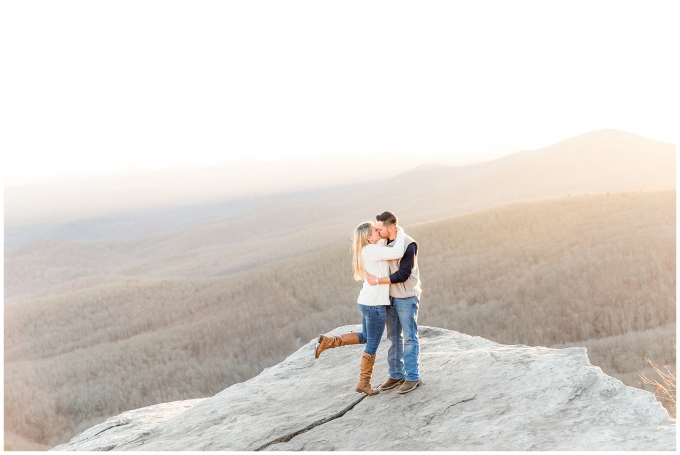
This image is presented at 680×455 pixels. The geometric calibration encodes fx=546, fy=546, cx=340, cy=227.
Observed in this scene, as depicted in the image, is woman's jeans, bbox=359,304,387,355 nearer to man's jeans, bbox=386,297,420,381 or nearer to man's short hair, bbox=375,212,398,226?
man's jeans, bbox=386,297,420,381

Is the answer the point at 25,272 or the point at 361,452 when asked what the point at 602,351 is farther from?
the point at 25,272

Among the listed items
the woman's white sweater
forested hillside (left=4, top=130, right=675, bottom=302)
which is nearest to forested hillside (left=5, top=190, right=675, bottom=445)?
the woman's white sweater

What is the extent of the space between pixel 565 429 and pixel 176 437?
15.5 ft

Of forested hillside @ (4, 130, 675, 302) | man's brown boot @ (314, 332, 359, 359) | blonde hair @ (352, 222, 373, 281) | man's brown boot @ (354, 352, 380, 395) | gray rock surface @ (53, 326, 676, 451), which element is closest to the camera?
gray rock surface @ (53, 326, 676, 451)

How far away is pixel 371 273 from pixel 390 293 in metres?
0.36

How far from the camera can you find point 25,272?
2788 inches

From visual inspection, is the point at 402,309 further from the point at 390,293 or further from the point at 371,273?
the point at 371,273

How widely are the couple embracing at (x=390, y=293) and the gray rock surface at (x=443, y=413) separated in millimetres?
287

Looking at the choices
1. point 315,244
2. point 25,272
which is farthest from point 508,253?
point 25,272

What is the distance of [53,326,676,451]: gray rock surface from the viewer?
5.05 m

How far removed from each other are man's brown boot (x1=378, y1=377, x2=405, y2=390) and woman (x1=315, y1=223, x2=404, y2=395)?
0.11 meters

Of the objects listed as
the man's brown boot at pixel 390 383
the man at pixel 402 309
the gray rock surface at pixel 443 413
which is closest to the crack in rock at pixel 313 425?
the gray rock surface at pixel 443 413

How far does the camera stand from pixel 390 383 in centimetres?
684

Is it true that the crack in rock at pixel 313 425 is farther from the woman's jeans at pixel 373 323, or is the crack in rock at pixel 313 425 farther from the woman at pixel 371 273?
the woman's jeans at pixel 373 323
